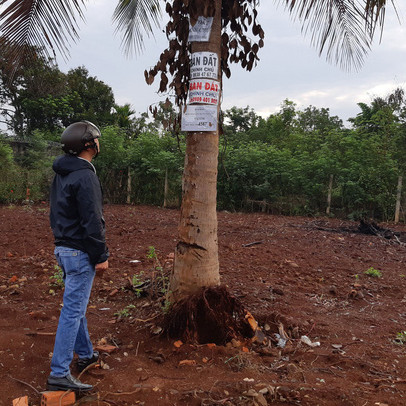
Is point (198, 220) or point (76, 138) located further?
point (198, 220)

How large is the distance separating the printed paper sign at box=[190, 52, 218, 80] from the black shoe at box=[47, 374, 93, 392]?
2.49 metres

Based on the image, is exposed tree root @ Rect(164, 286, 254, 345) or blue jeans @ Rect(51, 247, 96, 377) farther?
exposed tree root @ Rect(164, 286, 254, 345)

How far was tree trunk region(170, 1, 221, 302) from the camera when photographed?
3.25 m

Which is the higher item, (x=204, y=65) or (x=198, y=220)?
(x=204, y=65)

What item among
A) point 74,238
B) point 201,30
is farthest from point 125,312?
point 201,30

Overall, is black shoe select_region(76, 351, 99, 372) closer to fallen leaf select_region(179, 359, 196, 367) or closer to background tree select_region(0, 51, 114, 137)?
fallen leaf select_region(179, 359, 196, 367)

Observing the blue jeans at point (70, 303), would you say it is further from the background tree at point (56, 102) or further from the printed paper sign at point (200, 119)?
the background tree at point (56, 102)

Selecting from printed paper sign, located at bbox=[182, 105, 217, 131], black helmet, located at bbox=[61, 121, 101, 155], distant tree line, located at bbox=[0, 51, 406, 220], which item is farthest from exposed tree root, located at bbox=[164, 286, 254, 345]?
distant tree line, located at bbox=[0, 51, 406, 220]

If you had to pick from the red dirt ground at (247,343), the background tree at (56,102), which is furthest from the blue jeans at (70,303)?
the background tree at (56,102)

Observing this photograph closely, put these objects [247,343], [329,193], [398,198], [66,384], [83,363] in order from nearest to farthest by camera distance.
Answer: [66,384] < [83,363] < [247,343] < [398,198] < [329,193]

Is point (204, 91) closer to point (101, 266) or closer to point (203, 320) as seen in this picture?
point (101, 266)

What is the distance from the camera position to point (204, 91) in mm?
3387

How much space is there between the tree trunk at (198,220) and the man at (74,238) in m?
0.85

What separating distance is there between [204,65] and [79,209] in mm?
1678
